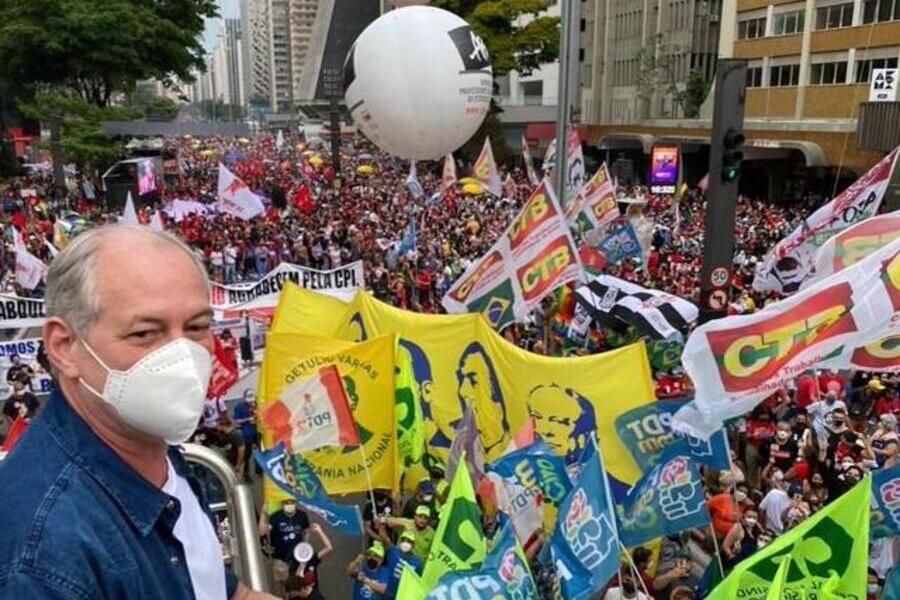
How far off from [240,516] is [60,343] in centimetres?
77

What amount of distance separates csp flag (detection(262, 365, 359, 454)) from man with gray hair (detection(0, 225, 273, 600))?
4861 mm

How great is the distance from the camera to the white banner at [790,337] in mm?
5680

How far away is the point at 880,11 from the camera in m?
29.3

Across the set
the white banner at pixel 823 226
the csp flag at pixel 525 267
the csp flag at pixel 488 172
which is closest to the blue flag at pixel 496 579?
the csp flag at pixel 525 267

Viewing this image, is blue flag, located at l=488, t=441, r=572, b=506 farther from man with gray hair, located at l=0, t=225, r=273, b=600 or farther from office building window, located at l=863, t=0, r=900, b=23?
office building window, located at l=863, t=0, r=900, b=23

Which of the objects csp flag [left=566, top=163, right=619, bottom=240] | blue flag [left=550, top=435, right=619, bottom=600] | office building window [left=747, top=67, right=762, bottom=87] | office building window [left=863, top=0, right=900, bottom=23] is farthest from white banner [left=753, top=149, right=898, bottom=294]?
office building window [left=747, top=67, right=762, bottom=87]

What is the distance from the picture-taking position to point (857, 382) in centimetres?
1060

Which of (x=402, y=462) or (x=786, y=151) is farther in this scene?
(x=786, y=151)

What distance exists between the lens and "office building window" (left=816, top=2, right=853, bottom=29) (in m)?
31.1

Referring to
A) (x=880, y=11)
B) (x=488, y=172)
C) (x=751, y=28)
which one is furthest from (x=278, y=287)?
(x=751, y=28)

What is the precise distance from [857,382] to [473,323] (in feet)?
18.8

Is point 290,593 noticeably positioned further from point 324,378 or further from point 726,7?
point 726,7

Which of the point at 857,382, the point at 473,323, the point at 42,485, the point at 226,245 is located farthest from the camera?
the point at 226,245

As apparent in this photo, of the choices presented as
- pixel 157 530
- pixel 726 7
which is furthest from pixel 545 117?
pixel 157 530
